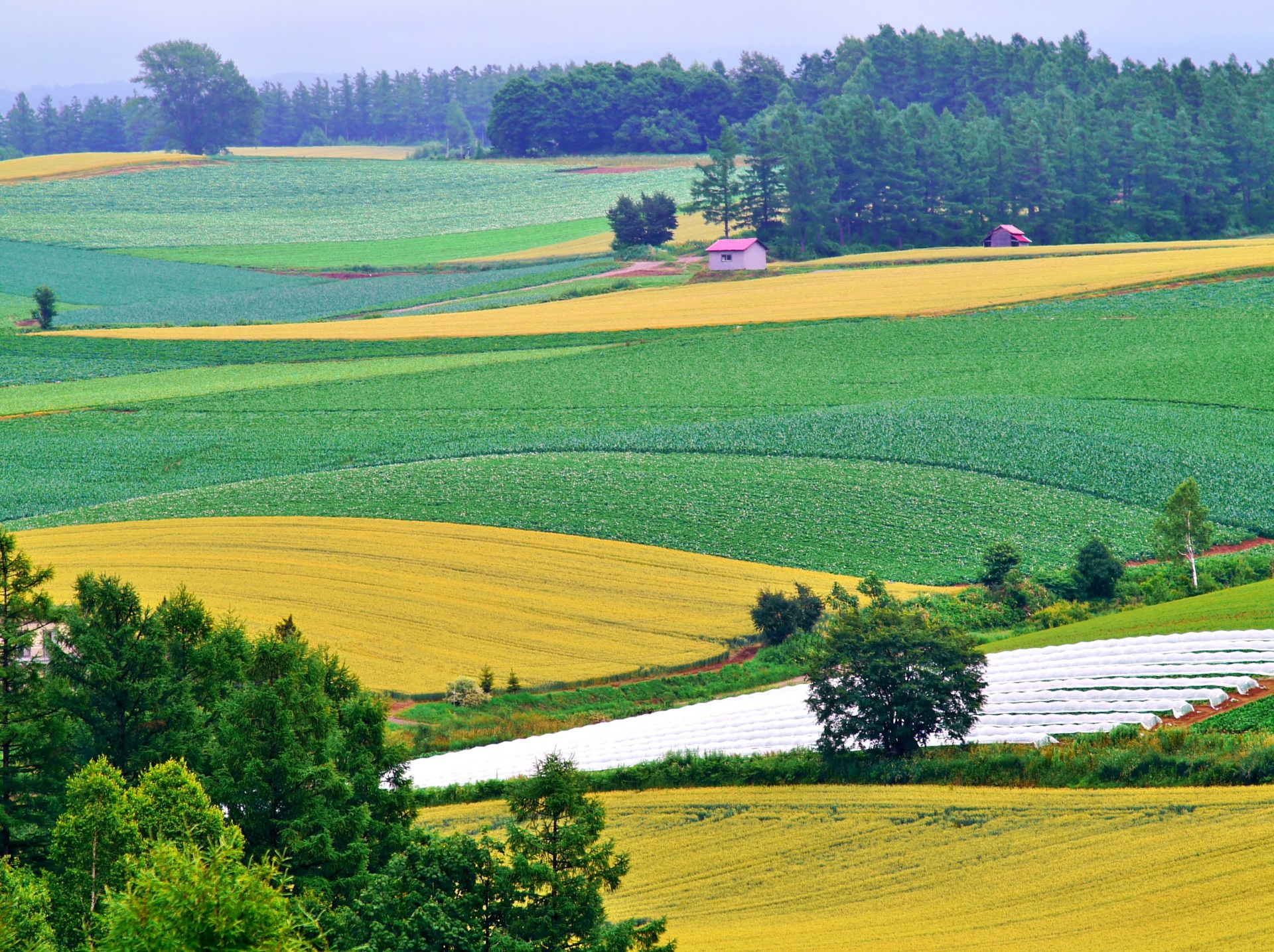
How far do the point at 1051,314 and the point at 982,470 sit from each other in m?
35.4

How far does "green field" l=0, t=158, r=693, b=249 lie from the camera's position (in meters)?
156

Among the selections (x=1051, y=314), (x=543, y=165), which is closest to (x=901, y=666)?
(x=1051, y=314)

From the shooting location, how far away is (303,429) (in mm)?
72188

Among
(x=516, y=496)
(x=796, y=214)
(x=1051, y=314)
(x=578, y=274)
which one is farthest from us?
(x=796, y=214)

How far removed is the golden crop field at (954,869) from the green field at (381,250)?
115162mm

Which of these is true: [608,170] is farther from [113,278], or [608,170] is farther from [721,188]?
[113,278]

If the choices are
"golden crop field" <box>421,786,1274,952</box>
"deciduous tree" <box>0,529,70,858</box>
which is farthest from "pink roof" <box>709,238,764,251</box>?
"deciduous tree" <box>0,529,70,858</box>

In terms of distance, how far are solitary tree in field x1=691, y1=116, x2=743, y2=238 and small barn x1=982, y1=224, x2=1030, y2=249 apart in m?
26.8

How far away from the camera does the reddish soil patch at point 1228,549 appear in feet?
164

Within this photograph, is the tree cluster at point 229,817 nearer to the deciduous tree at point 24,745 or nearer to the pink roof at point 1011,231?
the deciduous tree at point 24,745

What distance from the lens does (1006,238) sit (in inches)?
5305

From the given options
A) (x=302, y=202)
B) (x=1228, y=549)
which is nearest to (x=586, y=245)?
(x=302, y=202)

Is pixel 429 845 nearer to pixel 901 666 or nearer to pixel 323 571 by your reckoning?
pixel 901 666

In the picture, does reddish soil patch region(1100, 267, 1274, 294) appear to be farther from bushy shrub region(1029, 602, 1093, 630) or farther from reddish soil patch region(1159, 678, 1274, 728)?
reddish soil patch region(1159, 678, 1274, 728)
